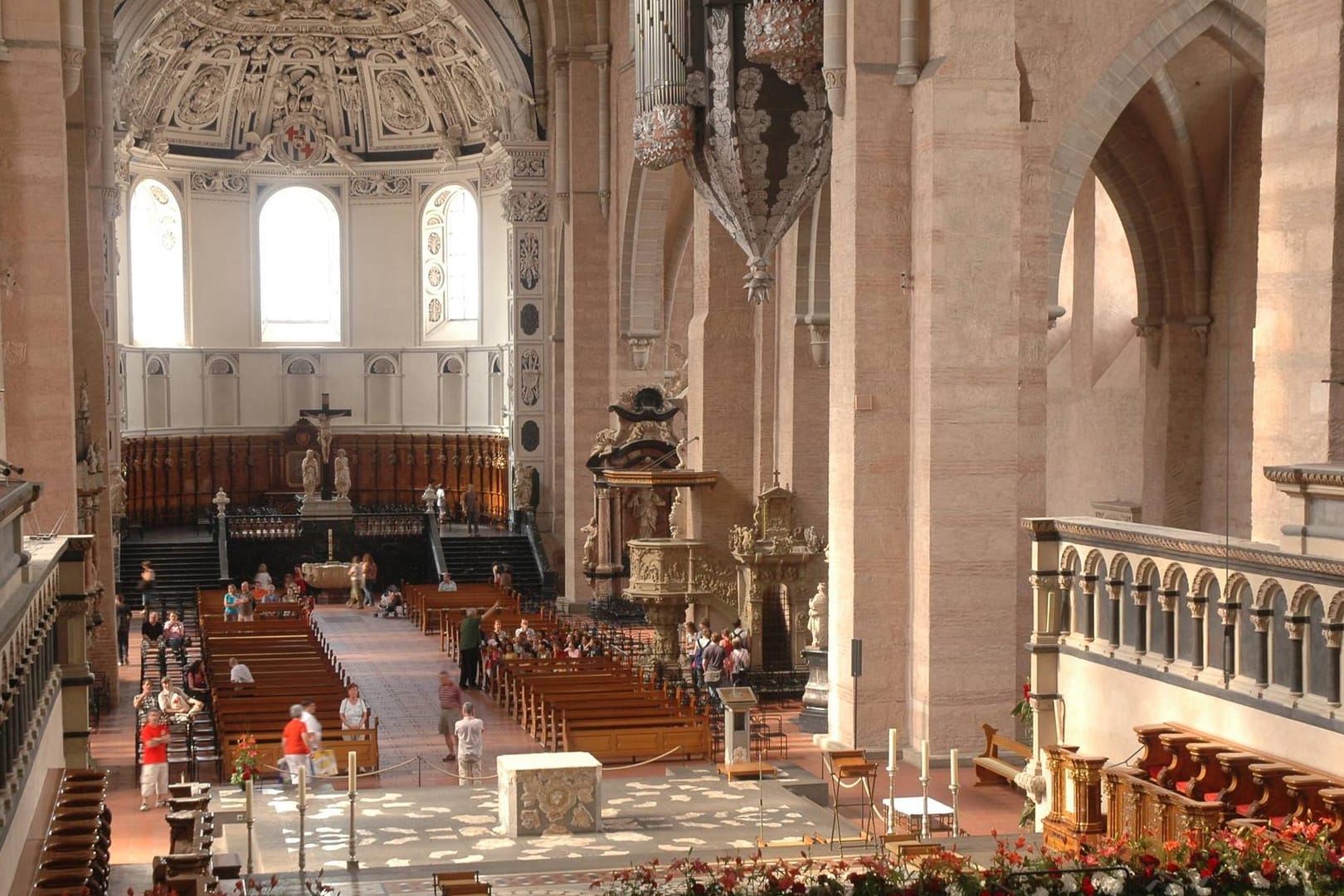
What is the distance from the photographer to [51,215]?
60.7 feet

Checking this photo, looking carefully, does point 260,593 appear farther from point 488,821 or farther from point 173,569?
point 488,821

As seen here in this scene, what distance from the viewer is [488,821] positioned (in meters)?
14.7

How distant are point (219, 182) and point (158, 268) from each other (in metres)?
2.54

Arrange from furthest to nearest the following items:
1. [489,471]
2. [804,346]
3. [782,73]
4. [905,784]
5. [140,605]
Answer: [489,471]
[140,605]
[804,346]
[782,73]
[905,784]

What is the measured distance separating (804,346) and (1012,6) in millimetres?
7568

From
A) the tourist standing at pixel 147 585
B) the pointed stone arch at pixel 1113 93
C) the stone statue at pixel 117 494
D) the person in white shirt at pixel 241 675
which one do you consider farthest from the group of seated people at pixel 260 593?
the pointed stone arch at pixel 1113 93

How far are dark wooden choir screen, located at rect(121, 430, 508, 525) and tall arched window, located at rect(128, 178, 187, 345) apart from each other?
109 inches

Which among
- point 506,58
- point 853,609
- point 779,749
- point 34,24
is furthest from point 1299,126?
point 506,58

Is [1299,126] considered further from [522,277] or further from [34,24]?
[522,277]

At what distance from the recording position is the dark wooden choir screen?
40.0m

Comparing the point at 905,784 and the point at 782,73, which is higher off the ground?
the point at 782,73

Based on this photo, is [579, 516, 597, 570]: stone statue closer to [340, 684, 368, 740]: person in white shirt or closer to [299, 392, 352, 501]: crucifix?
[299, 392, 352, 501]: crucifix

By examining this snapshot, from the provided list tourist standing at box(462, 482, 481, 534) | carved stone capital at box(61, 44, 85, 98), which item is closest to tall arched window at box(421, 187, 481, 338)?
tourist standing at box(462, 482, 481, 534)

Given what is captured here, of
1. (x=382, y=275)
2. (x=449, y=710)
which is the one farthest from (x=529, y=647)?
(x=382, y=275)
